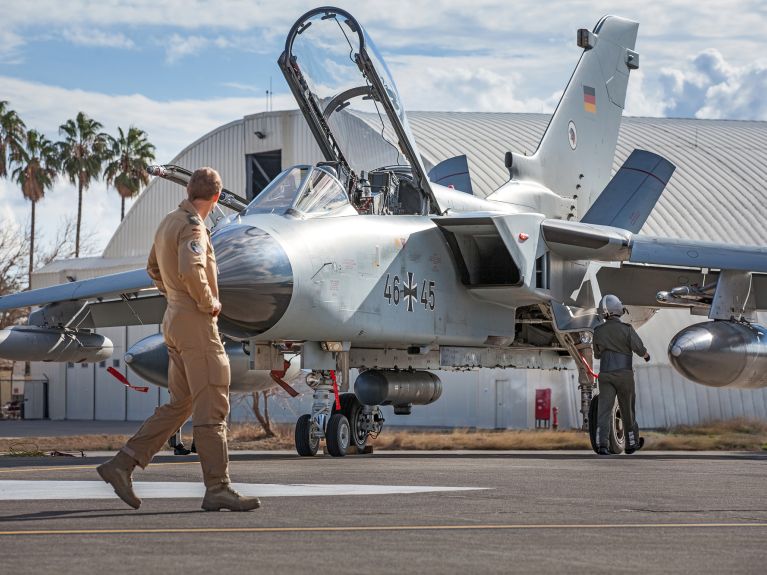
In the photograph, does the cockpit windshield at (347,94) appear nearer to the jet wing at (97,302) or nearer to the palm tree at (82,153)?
the jet wing at (97,302)

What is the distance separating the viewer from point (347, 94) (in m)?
15.6

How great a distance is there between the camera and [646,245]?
16781mm

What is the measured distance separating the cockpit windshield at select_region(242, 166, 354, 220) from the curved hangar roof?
21.3 m

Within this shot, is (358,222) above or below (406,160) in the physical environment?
below

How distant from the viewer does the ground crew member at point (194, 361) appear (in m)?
7.13

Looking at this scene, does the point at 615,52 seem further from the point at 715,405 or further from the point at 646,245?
the point at 715,405

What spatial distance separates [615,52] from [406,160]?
23.7 ft

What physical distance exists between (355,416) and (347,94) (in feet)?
13.2

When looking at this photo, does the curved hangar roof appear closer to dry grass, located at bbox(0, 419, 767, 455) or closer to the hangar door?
the hangar door

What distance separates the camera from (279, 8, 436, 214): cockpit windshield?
15.1m

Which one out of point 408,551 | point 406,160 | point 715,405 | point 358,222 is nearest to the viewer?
point 408,551

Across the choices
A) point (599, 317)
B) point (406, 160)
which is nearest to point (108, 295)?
point (406, 160)

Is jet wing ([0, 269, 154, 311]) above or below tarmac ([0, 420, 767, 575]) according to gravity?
above

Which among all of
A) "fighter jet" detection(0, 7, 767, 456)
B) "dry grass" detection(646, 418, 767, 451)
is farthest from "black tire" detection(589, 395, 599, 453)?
"dry grass" detection(646, 418, 767, 451)
